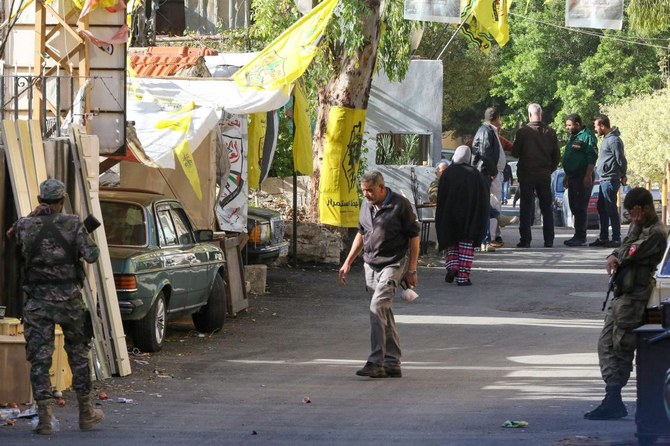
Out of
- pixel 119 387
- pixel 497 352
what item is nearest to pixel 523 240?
pixel 497 352

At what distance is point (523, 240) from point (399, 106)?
4842mm

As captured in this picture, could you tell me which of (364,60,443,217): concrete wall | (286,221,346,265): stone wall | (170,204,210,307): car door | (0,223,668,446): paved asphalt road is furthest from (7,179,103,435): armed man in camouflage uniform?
(364,60,443,217): concrete wall

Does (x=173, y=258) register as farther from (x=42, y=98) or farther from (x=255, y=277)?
(x=255, y=277)

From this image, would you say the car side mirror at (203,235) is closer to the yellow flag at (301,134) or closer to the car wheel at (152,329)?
the car wheel at (152,329)

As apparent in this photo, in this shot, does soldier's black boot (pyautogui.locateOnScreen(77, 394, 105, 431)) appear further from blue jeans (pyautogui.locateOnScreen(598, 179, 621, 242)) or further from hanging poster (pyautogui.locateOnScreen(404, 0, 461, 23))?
blue jeans (pyautogui.locateOnScreen(598, 179, 621, 242))

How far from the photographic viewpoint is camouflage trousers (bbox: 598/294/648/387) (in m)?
10.1

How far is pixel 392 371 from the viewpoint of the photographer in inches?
492

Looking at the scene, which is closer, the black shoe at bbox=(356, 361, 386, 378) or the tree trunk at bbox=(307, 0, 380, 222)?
the black shoe at bbox=(356, 361, 386, 378)

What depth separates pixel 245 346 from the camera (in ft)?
47.6

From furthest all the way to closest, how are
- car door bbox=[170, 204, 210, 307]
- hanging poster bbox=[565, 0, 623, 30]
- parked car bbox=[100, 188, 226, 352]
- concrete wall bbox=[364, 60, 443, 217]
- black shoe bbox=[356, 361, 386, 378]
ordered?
1. concrete wall bbox=[364, 60, 443, 217]
2. hanging poster bbox=[565, 0, 623, 30]
3. car door bbox=[170, 204, 210, 307]
4. parked car bbox=[100, 188, 226, 352]
5. black shoe bbox=[356, 361, 386, 378]

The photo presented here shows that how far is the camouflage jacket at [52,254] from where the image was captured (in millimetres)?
9836

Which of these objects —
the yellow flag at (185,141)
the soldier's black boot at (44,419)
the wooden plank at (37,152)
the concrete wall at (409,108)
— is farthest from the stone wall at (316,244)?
the soldier's black boot at (44,419)

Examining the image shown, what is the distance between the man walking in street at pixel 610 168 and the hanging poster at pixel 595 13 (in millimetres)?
3444

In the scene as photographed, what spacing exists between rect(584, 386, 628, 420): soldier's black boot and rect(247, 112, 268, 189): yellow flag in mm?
10110
